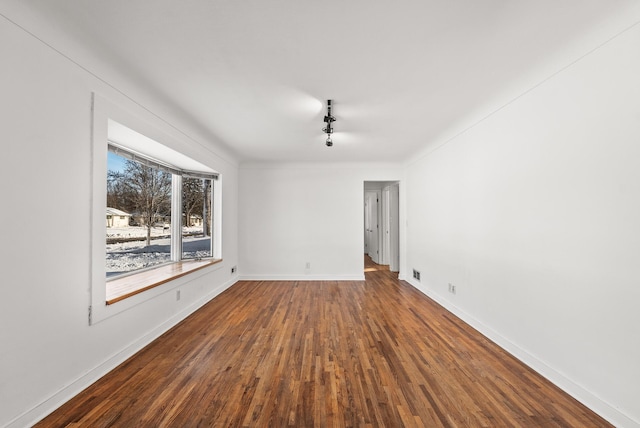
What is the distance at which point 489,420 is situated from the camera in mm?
1661

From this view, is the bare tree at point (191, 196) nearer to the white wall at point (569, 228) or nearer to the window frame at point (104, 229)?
the window frame at point (104, 229)

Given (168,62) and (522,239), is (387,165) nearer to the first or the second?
(522,239)

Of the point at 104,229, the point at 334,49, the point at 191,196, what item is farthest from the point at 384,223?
the point at 104,229

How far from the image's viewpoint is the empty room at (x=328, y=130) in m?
1.61

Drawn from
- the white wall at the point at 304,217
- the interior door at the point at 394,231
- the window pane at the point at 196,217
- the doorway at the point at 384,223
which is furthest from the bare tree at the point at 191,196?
the interior door at the point at 394,231

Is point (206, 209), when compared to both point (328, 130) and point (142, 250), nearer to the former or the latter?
point (142, 250)

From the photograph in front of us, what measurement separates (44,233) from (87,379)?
118cm

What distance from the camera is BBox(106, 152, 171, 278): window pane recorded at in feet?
9.74

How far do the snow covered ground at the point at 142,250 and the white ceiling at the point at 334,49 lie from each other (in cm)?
168

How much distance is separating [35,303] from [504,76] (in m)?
3.87

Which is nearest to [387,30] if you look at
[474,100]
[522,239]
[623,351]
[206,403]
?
[474,100]

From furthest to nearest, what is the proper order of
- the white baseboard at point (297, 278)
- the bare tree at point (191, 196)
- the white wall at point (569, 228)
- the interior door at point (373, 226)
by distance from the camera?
the interior door at point (373, 226), the white baseboard at point (297, 278), the bare tree at point (191, 196), the white wall at point (569, 228)

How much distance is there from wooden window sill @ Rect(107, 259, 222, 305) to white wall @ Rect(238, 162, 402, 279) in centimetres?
153

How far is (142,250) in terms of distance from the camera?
3480mm
